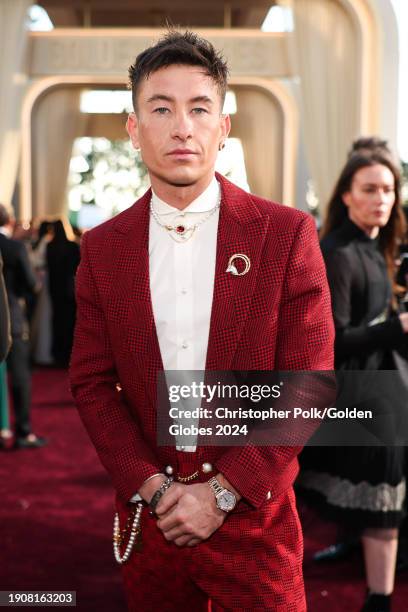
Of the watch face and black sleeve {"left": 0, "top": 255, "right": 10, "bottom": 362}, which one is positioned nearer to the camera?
the watch face

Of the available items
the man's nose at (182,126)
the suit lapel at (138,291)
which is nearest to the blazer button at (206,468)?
the suit lapel at (138,291)

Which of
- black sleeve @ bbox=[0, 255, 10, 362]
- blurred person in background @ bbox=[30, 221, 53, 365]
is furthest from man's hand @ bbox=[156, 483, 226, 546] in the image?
blurred person in background @ bbox=[30, 221, 53, 365]

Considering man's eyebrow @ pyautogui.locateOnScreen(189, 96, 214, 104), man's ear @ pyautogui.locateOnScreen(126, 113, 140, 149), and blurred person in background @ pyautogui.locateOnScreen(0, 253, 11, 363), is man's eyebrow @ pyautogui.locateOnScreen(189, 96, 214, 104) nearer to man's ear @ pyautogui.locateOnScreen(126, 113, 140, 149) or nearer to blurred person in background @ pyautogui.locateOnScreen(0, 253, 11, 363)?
man's ear @ pyautogui.locateOnScreen(126, 113, 140, 149)

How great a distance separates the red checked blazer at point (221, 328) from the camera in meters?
1.20

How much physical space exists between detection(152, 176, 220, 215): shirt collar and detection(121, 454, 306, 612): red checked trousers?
0.55 metres

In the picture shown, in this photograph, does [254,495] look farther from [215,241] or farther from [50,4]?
[50,4]

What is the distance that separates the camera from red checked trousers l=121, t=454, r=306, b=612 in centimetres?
121

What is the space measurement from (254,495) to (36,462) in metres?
3.27

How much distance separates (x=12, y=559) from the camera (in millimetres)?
2820

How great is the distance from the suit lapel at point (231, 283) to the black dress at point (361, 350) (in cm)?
89

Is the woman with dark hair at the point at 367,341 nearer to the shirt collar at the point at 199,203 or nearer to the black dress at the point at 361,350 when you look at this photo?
the black dress at the point at 361,350

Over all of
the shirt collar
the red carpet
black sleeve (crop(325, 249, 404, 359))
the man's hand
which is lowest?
the red carpet

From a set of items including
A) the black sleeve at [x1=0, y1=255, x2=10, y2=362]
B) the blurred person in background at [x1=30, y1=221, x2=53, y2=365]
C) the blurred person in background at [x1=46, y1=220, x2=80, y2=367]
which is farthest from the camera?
the blurred person in background at [x1=30, y1=221, x2=53, y2=365]

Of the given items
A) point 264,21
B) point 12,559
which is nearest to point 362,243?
point 12,559
